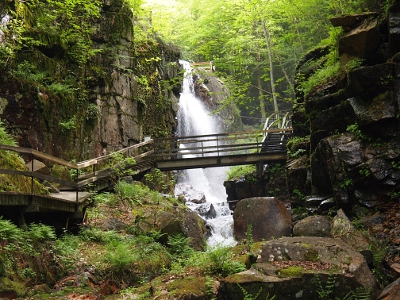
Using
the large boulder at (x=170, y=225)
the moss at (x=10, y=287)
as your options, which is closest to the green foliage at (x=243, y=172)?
the large boulder at (x=170, y=225)

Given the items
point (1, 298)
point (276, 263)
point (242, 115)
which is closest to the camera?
point (1, 298)

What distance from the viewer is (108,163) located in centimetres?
1419

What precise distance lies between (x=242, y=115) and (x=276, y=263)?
31.1 meters

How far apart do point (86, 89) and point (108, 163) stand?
2986 millimetres

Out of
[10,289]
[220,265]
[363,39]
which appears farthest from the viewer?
[363,39]

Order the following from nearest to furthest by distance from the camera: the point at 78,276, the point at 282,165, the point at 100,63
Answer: the point at 78,276
the point at 100,63
the point at 282,165

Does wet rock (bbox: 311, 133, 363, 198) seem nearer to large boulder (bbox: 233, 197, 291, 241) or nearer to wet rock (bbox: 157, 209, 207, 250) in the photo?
large boulder (bbox: 233, 197, 291, 241)

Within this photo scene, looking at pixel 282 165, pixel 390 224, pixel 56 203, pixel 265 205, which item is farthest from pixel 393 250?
pixel 282 165

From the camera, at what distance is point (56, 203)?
24.2 ft

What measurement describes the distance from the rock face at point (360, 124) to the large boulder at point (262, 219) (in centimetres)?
171

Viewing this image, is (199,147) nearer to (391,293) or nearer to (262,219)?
(262,219)

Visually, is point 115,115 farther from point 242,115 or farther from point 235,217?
point 242,115

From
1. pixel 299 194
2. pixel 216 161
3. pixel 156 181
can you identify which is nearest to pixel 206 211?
pixel 216 161

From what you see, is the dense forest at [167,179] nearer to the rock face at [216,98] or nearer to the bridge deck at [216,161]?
the bridge deck at [216,161]
